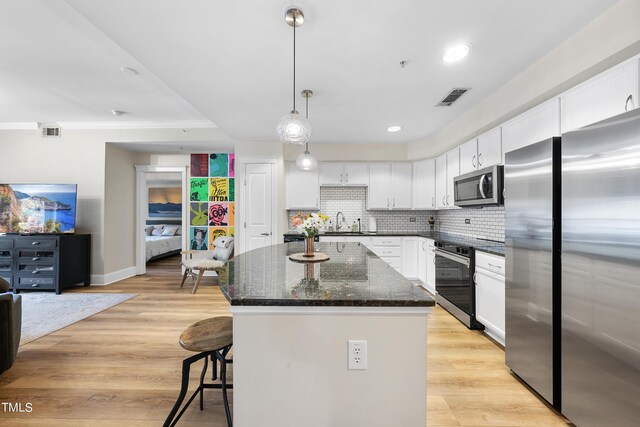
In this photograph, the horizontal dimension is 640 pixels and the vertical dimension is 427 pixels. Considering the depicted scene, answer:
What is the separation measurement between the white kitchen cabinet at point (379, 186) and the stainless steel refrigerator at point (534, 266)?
9.49ft

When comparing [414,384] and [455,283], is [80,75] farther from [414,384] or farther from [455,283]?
[455,283]

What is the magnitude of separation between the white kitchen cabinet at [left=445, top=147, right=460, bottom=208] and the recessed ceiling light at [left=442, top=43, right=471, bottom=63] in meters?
1.92

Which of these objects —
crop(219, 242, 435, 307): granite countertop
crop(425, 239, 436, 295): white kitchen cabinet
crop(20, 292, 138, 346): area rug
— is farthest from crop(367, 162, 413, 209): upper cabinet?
crop(20, 292, 138, 346): area rug

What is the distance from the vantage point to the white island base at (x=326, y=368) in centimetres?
122

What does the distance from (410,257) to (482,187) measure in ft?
6.64

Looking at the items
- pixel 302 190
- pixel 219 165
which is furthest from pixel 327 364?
pixel 219 165

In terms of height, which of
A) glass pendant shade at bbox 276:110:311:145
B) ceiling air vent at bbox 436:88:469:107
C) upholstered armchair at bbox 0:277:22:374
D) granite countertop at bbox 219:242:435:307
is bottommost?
upholstered armchair at bbox 0:277:22:374

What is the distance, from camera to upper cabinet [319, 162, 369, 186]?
515cm

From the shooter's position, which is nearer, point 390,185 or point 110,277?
point 110,277

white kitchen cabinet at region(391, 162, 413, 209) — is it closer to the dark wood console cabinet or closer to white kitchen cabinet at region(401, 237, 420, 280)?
white kitchen cabinet at region(401, 237, 420, 280)

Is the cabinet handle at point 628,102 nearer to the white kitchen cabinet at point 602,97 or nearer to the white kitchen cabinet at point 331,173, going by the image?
the white kitchen cabinet at point 602,97

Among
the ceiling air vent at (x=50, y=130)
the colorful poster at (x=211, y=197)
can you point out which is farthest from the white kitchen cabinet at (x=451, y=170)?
the ceiling air vent at (x=50, y=130)

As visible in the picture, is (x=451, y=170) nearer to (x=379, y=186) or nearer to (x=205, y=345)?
(x=379, y=186)

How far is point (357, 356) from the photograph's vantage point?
122 cm
